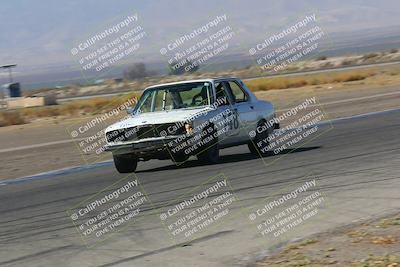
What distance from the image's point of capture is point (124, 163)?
15375 millimetres

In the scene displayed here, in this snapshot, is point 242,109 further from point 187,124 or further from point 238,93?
point 187,124

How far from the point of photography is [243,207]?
34.8 feet

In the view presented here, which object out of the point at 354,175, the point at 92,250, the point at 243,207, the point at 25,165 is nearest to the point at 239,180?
the point at 354,175

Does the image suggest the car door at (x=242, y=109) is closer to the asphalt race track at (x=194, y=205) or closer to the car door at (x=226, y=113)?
the car door at (x=226, y=113)

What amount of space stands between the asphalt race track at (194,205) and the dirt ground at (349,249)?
13.0 inches

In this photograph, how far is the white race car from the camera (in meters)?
14.7

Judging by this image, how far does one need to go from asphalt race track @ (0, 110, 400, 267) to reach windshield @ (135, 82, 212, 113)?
1.08 meters

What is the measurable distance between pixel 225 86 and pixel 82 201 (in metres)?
5.25

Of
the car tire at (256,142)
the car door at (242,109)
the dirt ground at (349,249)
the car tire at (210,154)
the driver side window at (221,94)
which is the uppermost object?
the driver side window at (221,94)

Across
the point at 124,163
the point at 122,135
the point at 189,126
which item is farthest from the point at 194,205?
the point at 124,163

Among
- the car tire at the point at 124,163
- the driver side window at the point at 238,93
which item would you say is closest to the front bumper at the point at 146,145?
the car tire at the point at 124,163

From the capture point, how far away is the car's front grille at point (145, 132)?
14648 millimetres

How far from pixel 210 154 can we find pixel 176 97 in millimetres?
1327

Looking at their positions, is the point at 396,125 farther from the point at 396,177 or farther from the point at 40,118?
the point at 40,118
